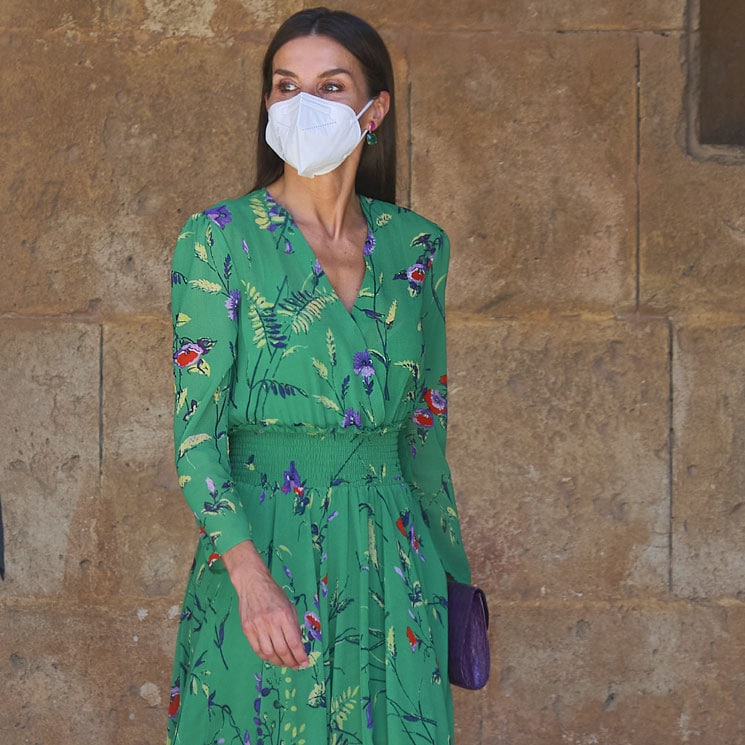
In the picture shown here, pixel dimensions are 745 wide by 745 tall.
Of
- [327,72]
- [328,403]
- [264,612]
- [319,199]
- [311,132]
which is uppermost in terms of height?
[327,72]

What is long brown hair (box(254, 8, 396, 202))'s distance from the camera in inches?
120

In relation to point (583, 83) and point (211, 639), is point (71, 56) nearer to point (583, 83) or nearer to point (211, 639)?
point (583, 83)

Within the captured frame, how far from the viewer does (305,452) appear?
2842 mm

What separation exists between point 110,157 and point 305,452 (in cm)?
215

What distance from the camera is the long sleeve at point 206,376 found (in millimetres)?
2656

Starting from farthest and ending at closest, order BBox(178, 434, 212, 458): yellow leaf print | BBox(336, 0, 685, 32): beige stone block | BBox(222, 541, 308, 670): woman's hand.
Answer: BBox(336, 0, 685, 32): beige stone block < BBox(178, 434, 212, 458): yellow leaf print < BBox(222, 541, 308, 670): woman's hand

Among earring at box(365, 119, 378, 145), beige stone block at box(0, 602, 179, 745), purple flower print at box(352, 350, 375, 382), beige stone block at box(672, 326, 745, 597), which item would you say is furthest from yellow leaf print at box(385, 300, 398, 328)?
beige stone block at box(0, 602, 179, 745)

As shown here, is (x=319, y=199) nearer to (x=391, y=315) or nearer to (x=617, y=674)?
(x=391, y=315)

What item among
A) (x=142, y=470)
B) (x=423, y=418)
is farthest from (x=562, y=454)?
(x=423, y=418)

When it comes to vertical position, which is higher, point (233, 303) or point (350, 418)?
point (233, 303)

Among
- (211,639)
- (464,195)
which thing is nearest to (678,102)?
(464,195)

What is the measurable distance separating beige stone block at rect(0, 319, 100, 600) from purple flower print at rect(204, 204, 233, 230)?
6.41 feet

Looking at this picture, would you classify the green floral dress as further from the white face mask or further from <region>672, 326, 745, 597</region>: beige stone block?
<region>672, 326, 745, 597</region>: beige stone block

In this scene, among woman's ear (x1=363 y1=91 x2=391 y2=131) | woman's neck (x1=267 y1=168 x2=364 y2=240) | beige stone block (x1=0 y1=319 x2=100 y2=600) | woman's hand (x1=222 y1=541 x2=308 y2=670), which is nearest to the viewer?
woman's hand (x1=222 y1=541 x2=308 y2=670)
